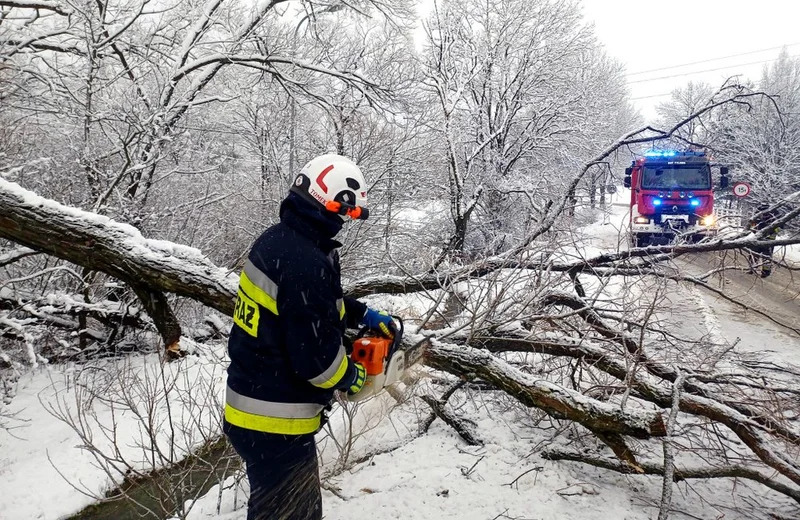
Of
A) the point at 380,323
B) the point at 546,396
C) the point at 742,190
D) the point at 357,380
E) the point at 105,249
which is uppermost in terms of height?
the point at 742,190

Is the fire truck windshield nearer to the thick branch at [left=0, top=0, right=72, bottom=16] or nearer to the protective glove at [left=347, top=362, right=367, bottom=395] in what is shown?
the protective glove at [left=347, top=362, right=367, bottom=395]

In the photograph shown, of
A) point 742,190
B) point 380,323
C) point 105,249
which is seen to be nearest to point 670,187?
point 742,190

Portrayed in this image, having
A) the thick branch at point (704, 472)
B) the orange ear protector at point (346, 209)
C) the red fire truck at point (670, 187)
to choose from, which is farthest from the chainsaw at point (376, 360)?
the red fire truck at point (670, 187)

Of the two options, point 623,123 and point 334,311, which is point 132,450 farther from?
point 623,123

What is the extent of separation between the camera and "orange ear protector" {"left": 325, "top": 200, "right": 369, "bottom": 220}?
205 cm

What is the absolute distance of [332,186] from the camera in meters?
2.11

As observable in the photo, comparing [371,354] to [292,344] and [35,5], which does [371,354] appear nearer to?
[292,344]

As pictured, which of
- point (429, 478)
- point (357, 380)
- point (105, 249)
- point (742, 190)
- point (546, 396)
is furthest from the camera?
point (742, 190)

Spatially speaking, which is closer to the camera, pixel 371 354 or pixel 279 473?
pixel 279 473

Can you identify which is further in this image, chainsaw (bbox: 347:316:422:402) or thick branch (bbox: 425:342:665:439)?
thick branch (bbox: 425:342:665:439)

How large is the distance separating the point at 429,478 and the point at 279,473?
1.83 m

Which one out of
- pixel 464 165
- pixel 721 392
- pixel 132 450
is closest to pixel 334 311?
pixel 721 392

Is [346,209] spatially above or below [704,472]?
above

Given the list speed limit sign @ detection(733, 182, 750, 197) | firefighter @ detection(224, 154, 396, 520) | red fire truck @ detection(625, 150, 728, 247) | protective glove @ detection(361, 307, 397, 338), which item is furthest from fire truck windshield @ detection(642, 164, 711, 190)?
firefighter @ detection(224, 154, 396, 520)
